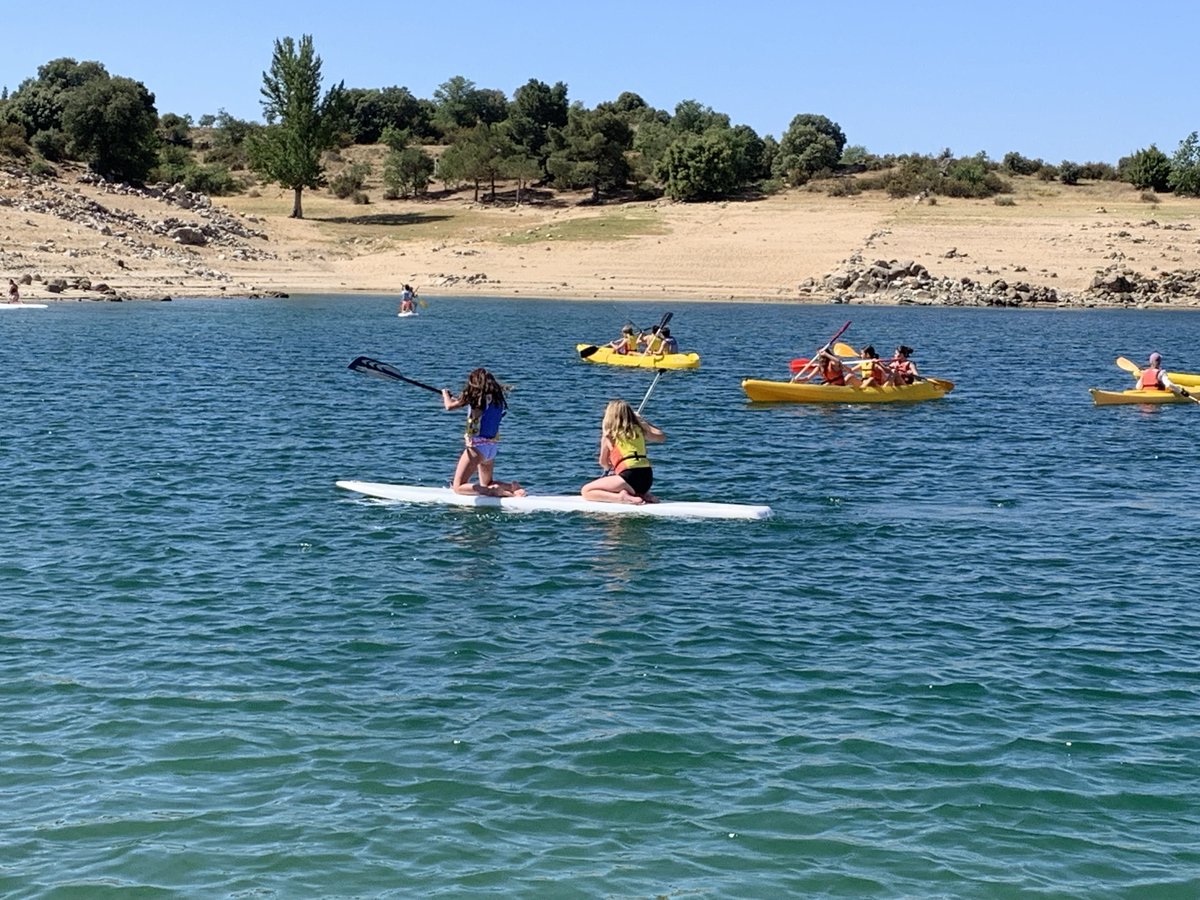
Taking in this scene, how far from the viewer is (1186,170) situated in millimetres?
74438

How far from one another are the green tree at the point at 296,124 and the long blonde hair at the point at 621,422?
203 ft

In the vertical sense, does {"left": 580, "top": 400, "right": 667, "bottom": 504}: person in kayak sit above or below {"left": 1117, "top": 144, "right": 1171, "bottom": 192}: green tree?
below

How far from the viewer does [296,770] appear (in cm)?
925

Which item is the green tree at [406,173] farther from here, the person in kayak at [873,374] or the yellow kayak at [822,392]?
the person in kayak at [873,374]

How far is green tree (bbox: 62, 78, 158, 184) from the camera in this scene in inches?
2817

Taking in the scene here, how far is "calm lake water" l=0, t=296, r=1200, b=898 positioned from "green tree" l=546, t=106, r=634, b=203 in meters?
57.2

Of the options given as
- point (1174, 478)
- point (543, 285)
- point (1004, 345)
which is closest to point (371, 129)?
point (543, 285)

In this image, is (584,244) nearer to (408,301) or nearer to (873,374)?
(408,301)

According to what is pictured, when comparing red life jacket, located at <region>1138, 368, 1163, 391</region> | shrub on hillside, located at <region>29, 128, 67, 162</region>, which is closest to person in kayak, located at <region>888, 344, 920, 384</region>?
red life jacket, located at <region>1138, 368, 1163, 391</region>

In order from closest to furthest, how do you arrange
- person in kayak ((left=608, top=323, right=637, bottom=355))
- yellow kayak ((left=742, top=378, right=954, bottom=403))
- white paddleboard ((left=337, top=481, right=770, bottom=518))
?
white paddleboard ((left=337, top=481, right=770, bottom=518)), yellow kayak ((left=742, top=378, right=954, bottom=403)), person in kayak ((left=608, top=323, right=637, bottom=355))

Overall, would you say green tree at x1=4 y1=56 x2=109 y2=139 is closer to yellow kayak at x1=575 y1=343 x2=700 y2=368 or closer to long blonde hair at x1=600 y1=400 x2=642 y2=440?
yellow kayak at x1=575 y1=343 x2=700 y2=368

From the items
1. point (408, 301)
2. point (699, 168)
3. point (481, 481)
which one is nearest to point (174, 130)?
point (699, 168)

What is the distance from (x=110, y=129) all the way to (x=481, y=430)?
61.3 metres

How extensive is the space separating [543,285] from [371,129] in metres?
40.5
